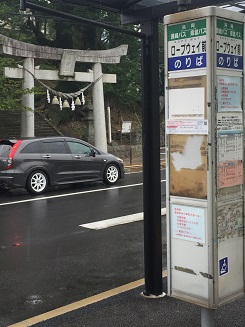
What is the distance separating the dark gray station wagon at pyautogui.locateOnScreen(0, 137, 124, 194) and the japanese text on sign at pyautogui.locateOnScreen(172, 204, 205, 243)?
9.36 meters

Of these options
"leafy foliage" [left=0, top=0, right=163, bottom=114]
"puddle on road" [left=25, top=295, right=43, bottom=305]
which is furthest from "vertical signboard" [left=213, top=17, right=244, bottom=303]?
"leafy foliage" [left=0, top=0, right=163, bottom=114]

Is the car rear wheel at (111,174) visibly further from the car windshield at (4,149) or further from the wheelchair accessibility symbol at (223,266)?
the wheelchair accessibility symbol at (223,266)

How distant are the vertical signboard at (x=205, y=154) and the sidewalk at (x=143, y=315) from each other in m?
0.65

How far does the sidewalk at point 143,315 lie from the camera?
13.9ft

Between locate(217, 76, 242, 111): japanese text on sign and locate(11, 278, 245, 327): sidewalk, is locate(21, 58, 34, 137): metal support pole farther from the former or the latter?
locate(217, 76, 242, 111): japanese text on sign

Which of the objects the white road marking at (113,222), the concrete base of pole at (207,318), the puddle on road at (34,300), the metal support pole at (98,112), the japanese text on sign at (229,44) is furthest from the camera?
the metal support pole at (98,112)

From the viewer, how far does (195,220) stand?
3.54 meters

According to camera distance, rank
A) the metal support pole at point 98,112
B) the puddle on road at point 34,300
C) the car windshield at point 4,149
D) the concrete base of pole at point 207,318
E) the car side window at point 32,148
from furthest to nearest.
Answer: the metal support pole at point 98,112 < the car side window at point 32,148 < the car windshield at point 4,149 < the puddle on road at point 34,300 < the concrete base of pole at point 207,318

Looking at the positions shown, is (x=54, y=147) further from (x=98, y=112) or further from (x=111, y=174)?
(x=98, y=112)

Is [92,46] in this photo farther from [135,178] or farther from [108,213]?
[108,213]

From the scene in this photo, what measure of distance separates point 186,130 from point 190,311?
1881mm

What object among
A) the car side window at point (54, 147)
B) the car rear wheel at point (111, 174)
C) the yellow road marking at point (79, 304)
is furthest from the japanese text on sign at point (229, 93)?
the car rear wheel at point (111, 174)

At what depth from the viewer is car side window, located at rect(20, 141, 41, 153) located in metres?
12.9

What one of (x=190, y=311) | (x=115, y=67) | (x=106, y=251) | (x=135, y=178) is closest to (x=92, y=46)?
(x=115, y=67)
